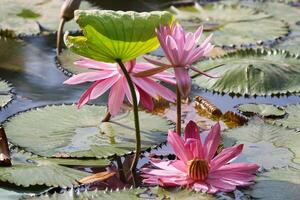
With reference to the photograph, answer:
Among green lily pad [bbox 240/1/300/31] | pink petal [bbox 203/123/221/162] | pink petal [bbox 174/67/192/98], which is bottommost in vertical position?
pink petal [bbox 203/123/221/162]

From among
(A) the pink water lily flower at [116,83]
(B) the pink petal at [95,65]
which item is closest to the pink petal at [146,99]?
(A) the pink water lily flower at [116,83]

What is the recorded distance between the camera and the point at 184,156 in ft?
5.88

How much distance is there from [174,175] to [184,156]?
0.18ft

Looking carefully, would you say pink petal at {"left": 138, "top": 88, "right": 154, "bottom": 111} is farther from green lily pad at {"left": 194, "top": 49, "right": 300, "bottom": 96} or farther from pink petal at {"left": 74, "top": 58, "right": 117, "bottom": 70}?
green lily pad at {"left": 194, "top": 49, "right": 300, "bottom": 96}

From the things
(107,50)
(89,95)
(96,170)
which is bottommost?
(96,170)

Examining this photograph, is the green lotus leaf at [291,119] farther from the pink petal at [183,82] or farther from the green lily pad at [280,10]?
the green lily pad at [280,10]

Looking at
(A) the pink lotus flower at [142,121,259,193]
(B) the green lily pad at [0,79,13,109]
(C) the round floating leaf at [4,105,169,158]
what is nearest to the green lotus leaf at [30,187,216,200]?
(A) the pink lotus flower at [142,121,259,193]

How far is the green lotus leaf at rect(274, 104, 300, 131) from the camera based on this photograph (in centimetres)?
232

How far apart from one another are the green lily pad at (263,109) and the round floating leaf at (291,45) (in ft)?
2.29

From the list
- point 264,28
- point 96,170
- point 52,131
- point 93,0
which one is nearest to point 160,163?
point 96,170

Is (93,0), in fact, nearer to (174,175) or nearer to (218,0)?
(218,0)

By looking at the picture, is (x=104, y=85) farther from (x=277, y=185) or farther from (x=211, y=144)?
(x=277, y=185)

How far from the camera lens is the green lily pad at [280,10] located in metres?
3.57

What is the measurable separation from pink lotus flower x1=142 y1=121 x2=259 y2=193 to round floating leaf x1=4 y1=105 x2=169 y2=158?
25 cm
